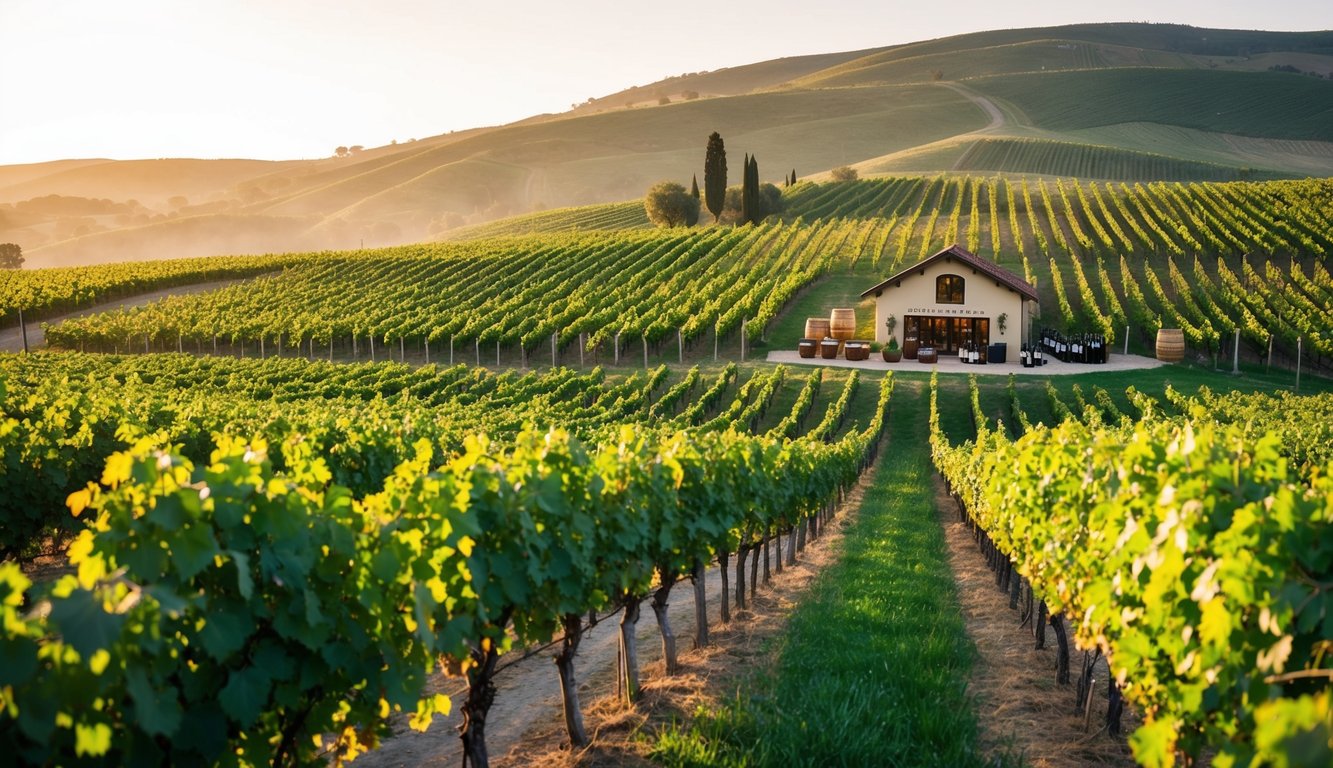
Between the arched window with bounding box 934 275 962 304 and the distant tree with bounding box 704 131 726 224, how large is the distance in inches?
1224

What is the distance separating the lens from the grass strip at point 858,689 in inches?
249

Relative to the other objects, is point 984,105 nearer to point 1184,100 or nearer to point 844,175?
point 1184,100

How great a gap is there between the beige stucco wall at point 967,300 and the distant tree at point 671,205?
110ft

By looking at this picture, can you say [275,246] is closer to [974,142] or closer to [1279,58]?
[974,142]

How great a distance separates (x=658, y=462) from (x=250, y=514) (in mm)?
4209

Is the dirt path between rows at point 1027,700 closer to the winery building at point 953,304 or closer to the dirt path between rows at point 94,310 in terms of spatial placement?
the winery building at point 953,304

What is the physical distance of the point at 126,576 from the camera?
414 cm

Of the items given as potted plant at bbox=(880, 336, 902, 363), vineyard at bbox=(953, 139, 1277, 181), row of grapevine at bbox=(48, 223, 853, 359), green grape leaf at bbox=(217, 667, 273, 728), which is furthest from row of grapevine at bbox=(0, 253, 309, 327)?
vineyard at bbox=(953, 139, 1277, 181)

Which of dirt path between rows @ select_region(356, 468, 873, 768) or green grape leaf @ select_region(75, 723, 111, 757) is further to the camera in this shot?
dirt path between rows @ select_region(356, 468, 873, 768)

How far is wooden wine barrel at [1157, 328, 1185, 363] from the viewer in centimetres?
3634

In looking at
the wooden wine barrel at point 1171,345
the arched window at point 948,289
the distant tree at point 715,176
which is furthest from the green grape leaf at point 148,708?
the distant tree at point 715,176

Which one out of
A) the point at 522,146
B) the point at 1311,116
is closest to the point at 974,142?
the point at 1311,116

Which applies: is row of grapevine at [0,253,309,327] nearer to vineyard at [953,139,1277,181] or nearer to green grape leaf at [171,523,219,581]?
green grape leaf at [171,523,219,581]

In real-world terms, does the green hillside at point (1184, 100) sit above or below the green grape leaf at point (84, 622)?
above
